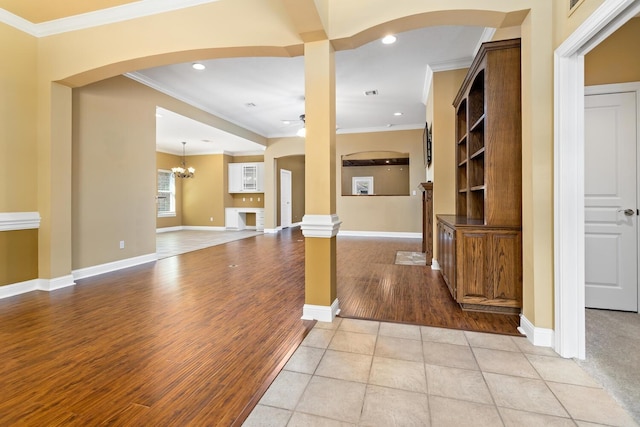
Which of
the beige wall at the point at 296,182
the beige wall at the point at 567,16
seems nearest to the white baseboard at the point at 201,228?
the beige wall at the point at 296,182

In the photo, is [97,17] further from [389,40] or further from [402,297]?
[402,297]

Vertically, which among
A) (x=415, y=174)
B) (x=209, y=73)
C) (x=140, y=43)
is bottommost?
(x=415, y=174)

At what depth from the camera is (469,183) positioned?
324 cm

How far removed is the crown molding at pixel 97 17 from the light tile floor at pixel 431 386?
3.29 m

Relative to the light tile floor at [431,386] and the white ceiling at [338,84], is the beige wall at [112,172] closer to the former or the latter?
the white ceiling at [338,84]

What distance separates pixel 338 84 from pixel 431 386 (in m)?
4.63

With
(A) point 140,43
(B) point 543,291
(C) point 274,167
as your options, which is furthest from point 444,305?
(C) point 274,167

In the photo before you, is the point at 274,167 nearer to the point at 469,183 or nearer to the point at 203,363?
the point at 469,183

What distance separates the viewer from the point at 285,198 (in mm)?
10305

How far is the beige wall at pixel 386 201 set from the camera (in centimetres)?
766

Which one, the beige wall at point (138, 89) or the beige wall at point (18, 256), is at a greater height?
the beige wall at point (138, 89)

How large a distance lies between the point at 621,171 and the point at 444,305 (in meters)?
1.96

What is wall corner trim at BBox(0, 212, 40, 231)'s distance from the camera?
3170mm

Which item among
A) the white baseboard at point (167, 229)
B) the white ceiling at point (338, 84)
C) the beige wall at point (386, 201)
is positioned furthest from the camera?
the white baseboard at point (167, 229)
